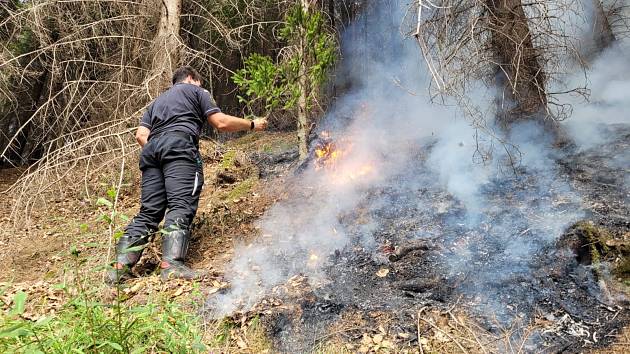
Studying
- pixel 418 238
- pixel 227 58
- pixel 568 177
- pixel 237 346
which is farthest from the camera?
pixel 227 58

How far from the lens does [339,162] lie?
6.23 meters

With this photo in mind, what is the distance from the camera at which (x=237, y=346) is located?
3027mm

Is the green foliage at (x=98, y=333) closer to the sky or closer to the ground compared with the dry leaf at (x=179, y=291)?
closer to the sky

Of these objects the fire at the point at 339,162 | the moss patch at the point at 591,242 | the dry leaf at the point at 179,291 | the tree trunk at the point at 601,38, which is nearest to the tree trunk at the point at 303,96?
the fire at the point at 339,162

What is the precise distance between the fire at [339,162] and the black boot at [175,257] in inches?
102

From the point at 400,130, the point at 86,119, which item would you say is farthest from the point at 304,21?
the point at 86,119

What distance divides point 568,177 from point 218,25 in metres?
6.10

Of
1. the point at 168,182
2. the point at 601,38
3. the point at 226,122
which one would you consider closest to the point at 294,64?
the point at 226,122

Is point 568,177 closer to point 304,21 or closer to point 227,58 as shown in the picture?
point 304,21

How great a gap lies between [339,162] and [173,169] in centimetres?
277

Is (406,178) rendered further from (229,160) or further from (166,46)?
(166,46)

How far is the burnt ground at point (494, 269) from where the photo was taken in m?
3.00

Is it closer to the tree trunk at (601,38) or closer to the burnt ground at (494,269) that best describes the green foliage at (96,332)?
the burnt ground at (494,269)

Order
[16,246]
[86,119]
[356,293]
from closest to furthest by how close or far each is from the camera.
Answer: [356,293]
[16,246]
[86,119]
